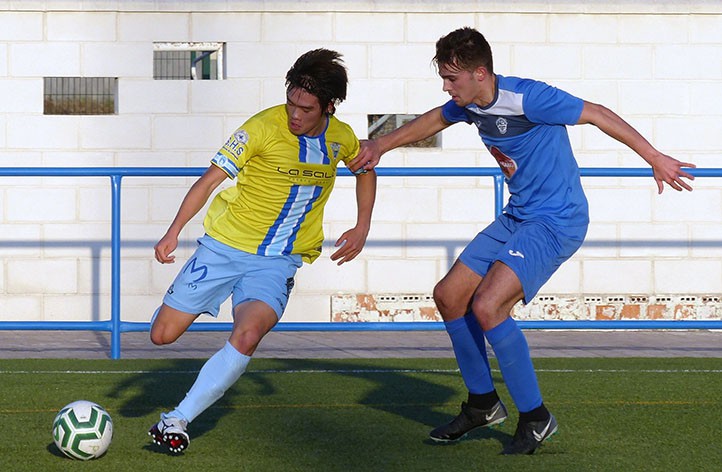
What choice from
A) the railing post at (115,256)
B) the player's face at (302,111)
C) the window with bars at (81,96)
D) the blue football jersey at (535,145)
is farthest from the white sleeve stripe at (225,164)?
the window with bars at (81,96)

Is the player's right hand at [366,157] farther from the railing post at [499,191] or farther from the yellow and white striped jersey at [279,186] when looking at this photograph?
the railing post at [499,191]

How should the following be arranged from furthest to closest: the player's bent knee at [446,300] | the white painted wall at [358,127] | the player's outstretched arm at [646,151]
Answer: the white painted wall at [358,127]
the player's bent knee at [446,300]
the player's outstretched arm at [646,151]

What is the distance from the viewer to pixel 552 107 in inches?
217

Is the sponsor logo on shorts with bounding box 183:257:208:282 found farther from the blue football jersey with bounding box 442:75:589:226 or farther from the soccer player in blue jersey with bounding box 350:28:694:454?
the blue football jersey with bounding box 442:75:589:226

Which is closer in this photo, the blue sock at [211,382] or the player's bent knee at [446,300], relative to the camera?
the blue sock at [211,382]

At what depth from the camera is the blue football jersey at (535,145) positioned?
18.1 feet

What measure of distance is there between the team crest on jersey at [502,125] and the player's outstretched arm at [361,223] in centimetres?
73

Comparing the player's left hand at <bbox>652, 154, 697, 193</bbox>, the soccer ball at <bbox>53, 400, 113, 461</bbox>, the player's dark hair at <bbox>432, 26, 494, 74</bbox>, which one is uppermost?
the player's dark hair at <bbox>432, 26, 494, 74</bbox>

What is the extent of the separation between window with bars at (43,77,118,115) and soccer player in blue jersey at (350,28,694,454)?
5.66m

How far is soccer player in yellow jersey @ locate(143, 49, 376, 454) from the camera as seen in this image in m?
5.48

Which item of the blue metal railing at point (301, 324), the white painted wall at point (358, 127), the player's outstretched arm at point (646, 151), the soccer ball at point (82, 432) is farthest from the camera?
the white painted wall at point (358, 127)

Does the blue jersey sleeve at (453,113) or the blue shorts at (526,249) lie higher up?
the blue jersey sleeve at (453,113)

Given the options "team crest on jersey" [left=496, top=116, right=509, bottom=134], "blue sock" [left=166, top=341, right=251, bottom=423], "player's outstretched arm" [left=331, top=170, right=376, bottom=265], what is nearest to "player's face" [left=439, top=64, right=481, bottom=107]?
"team crest on jersey" [left=496, top=116, right=509, bottom=134]

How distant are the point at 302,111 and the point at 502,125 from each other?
2.82 ft
